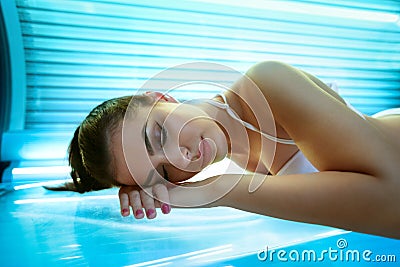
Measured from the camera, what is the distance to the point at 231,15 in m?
2.14

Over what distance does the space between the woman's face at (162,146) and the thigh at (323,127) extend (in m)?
0.20

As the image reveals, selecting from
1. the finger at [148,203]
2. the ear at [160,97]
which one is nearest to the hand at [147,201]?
the finger at [148,203]

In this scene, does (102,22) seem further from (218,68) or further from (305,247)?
(305,247)

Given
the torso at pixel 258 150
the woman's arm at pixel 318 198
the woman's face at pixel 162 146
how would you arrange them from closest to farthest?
the woman's arm at pixel 318 198, the woman's face at pixel 162 146, the torso at pixel 258 150

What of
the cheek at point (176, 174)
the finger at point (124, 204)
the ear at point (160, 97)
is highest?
the ear at point (160, 97)

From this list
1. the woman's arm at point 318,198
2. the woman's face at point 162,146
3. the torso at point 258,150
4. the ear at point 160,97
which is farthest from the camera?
the torso at point 258,150

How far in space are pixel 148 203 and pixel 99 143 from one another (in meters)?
0.20

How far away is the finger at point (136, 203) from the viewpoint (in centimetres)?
100

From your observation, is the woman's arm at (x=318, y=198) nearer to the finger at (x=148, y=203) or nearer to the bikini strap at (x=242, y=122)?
the finger at (x=148, y=203)

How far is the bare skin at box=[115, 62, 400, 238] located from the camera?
0.93 metres

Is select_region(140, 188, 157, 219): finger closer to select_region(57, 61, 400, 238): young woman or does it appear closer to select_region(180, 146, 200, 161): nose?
select_region(57, 61, 400, 238): young woman

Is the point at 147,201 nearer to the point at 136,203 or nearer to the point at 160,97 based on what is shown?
the point at 136,203

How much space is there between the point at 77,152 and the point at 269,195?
1.80 feet

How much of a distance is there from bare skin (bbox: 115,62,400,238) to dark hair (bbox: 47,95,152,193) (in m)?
0.09
